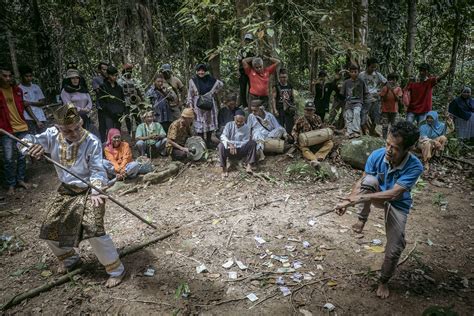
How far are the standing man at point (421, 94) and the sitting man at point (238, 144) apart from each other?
446 cm

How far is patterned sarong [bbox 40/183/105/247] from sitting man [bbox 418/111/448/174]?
7.08 m

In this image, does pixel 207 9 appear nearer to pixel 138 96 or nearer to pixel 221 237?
pixel 138 96

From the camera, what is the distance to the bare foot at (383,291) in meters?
3.63

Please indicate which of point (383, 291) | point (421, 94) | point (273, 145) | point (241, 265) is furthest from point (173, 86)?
point (383, 291)

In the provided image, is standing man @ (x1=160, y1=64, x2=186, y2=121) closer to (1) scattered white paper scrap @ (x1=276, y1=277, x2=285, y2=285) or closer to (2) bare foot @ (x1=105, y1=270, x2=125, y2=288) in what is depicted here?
(2) bare foot @ (x1=105, y1=270, x2=125, y2=288)

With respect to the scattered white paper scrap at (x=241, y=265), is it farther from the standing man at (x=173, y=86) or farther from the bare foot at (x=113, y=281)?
the standing man at (x=173, y=86)

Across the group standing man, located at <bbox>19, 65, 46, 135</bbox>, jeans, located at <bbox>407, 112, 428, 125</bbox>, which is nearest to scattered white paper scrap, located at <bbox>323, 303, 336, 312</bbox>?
jeans, located at <bbox>407, 112, 428, 125</bbox>

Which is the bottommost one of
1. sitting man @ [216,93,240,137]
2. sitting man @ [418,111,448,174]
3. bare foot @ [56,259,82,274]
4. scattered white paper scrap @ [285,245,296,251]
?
scattered white paper scrap @ [285,245,296,251]

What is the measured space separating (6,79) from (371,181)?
6.77 meters

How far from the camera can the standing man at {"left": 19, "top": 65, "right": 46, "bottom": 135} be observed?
7.00m

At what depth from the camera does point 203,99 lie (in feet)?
24.9

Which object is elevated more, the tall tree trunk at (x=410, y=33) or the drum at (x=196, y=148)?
the tall tree trunk at (x=410, y=33)

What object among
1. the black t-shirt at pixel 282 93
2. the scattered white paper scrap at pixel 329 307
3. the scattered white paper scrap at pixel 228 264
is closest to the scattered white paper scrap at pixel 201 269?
the scattered white paper scrap at pixel 228 264

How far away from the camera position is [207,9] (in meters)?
7.17
